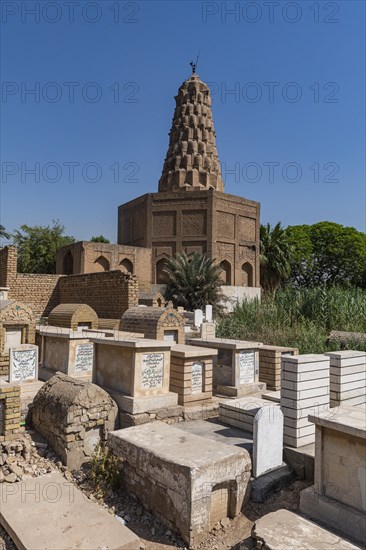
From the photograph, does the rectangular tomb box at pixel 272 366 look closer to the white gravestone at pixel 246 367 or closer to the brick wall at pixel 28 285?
the white gravestone at pixel 246 367

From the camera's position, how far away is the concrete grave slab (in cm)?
343

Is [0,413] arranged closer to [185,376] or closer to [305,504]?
[185,376]

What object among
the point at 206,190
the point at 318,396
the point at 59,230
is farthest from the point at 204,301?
the point at 59,230

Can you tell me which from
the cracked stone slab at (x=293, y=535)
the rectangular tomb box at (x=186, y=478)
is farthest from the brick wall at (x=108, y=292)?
the cracked stone slab at (x=293, y=535)

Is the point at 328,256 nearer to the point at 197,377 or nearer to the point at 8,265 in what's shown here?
the point at 8,265

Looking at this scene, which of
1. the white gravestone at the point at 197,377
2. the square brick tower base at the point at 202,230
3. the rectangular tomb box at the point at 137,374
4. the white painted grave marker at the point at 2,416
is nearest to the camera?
the white painted grave marker at the point at 2,416

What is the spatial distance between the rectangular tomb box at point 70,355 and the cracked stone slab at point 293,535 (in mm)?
5295

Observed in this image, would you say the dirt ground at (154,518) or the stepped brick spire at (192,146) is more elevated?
the stepped brick spire at (192,146)

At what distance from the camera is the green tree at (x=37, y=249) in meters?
34.2

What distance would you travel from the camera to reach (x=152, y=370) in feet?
20.7

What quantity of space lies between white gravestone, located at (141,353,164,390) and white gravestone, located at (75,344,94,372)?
2.67 m

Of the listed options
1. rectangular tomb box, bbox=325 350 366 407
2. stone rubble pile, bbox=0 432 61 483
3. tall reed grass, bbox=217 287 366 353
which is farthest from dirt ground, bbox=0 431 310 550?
tall reed grass, bbox=217 287 366 353

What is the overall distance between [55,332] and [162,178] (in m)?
27.4

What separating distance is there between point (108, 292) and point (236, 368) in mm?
8138
